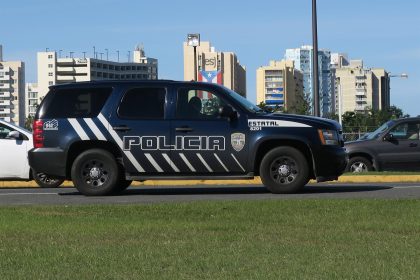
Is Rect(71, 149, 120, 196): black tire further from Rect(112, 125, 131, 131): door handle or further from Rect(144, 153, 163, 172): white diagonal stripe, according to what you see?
Rect(144, 153, 163, 172): white diagonal stripe

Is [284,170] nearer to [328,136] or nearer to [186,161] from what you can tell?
[328,136]

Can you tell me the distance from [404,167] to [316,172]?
8.44 metres

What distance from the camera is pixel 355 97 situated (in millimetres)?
199125

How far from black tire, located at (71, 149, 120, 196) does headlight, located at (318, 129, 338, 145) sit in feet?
10.5

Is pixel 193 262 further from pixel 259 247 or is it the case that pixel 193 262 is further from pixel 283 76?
pixel 283 76

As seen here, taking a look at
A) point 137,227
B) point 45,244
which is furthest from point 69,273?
point 137,227

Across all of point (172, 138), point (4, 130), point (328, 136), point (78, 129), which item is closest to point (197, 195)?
point (172, 138)

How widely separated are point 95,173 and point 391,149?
969cm

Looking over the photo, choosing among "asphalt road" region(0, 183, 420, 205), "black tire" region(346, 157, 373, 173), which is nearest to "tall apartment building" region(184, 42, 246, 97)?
"black tire" region(346, 157, 373, 173)

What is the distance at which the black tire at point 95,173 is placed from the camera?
550 inches

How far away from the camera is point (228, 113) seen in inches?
538

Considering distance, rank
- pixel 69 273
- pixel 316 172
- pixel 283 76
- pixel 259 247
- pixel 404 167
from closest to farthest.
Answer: pixel 69 273 → pixel 259 247 → pixel 316 172 → pixel 404 167 → pixel 283 76

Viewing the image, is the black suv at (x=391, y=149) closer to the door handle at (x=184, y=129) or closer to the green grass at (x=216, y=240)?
the door handle at (x=184, y=129)

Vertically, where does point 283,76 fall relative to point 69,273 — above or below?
above
